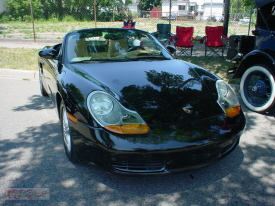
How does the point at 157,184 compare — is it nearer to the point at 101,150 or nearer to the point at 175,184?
the point at 175,184

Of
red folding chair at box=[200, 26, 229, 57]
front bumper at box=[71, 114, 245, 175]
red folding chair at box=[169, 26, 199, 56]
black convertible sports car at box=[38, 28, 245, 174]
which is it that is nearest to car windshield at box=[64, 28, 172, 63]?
black convertible sports car at box=[38, 28, 245, 174]

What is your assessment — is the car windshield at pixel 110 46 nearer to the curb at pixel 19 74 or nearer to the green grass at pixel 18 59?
the curb at pixel 19 74

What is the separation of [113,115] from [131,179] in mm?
659

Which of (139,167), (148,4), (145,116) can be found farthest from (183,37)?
(148,4)

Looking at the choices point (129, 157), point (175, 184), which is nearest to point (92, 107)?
point (129, 157)

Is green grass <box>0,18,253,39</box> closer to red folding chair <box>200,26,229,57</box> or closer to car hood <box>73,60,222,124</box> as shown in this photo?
red folding chair <box>200,26,229,57</box>

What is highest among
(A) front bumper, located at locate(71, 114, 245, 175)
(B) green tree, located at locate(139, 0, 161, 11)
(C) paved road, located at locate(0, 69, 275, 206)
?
(B) green tree, located at locate(139, 0, 161, 11)

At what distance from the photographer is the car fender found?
437 centimetres

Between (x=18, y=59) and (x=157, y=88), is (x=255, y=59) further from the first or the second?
(x=18, y=59)

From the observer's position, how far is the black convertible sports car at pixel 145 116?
7.97ft

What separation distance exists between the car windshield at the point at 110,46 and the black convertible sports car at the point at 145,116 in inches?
8.1

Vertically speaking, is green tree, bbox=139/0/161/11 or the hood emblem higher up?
green tree, bbox=139/0/161/11

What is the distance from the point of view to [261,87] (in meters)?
4.53

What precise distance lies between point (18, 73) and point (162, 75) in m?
5.72
